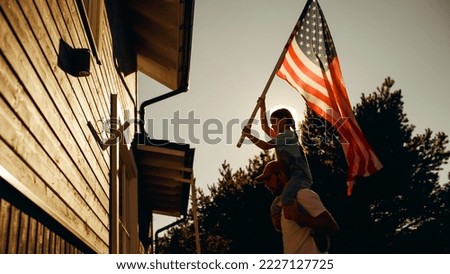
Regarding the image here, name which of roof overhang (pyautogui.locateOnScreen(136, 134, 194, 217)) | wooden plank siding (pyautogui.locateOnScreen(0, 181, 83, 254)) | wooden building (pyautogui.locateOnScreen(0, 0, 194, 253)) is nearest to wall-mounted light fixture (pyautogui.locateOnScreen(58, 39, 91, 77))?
wooden building (pyautogui.locateOnScreen(0, 0, 194, 253))

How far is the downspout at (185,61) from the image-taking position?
593 centimetres

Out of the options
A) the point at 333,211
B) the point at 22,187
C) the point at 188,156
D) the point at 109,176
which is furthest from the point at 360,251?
the point at 22,187

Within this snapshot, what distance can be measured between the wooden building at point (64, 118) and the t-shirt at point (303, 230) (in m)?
1.42

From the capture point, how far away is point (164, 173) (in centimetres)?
914

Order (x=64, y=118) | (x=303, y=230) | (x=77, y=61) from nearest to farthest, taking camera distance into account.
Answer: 1. (x=64, y=118)
2. (x=303, y=230)
3. (x=77, y=61)

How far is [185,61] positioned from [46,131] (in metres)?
4.94

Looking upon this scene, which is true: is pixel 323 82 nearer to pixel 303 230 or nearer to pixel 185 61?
pixel 303 230

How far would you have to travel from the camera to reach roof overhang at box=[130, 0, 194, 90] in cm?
626

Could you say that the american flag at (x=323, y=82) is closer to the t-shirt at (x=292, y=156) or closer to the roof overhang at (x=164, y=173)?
the t-shirt at (x=292, y=156)

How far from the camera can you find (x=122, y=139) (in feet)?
18.2

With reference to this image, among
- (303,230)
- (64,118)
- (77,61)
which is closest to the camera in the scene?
(64,118)

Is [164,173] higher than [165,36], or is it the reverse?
[165,36]

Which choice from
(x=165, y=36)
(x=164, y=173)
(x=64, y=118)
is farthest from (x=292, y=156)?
(x=164, y=173)

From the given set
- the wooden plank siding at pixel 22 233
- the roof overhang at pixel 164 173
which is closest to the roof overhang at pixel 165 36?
the roof overhang at pixel 164 173
